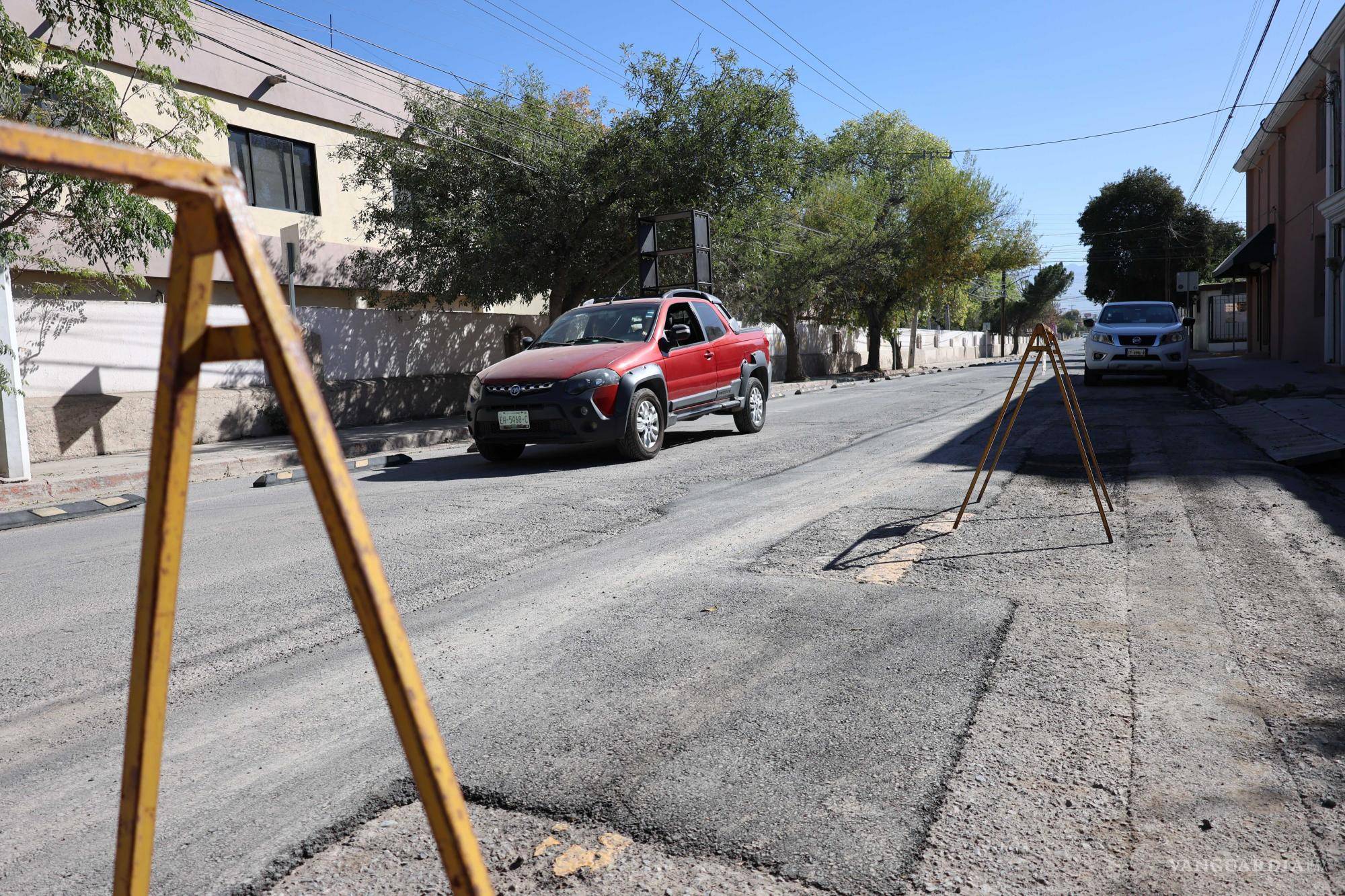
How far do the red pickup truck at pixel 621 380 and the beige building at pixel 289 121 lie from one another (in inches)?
333

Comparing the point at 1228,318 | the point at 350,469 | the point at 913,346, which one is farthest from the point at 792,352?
the point at 1228,318

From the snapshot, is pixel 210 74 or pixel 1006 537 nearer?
pixel 1006 537

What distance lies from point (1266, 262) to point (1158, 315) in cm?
1022

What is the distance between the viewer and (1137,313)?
761 inches

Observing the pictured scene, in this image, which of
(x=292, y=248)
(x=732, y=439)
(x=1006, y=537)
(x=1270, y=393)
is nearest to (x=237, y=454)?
(x=292, y=248)

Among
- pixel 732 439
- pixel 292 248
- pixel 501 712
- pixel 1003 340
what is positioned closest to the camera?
pixel 501 712

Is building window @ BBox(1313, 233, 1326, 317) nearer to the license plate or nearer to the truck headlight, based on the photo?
the truck headlight

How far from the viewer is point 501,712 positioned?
3.16m

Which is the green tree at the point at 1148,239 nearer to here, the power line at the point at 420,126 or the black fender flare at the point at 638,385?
the power line at the point at 420,126

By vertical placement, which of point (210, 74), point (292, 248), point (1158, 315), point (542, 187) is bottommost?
point (1158, 315)

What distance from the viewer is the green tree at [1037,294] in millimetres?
92312

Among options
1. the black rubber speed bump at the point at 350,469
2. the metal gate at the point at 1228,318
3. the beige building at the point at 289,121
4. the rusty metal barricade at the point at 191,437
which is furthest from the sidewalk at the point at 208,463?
the metal gate at the point at 1228,318

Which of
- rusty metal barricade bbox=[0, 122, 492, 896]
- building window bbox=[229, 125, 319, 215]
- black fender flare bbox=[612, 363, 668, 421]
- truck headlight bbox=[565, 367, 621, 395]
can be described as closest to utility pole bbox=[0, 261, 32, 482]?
truck headlight bbox=[565, 367, 621, 395]

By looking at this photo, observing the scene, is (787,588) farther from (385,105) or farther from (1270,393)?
(385,105)
